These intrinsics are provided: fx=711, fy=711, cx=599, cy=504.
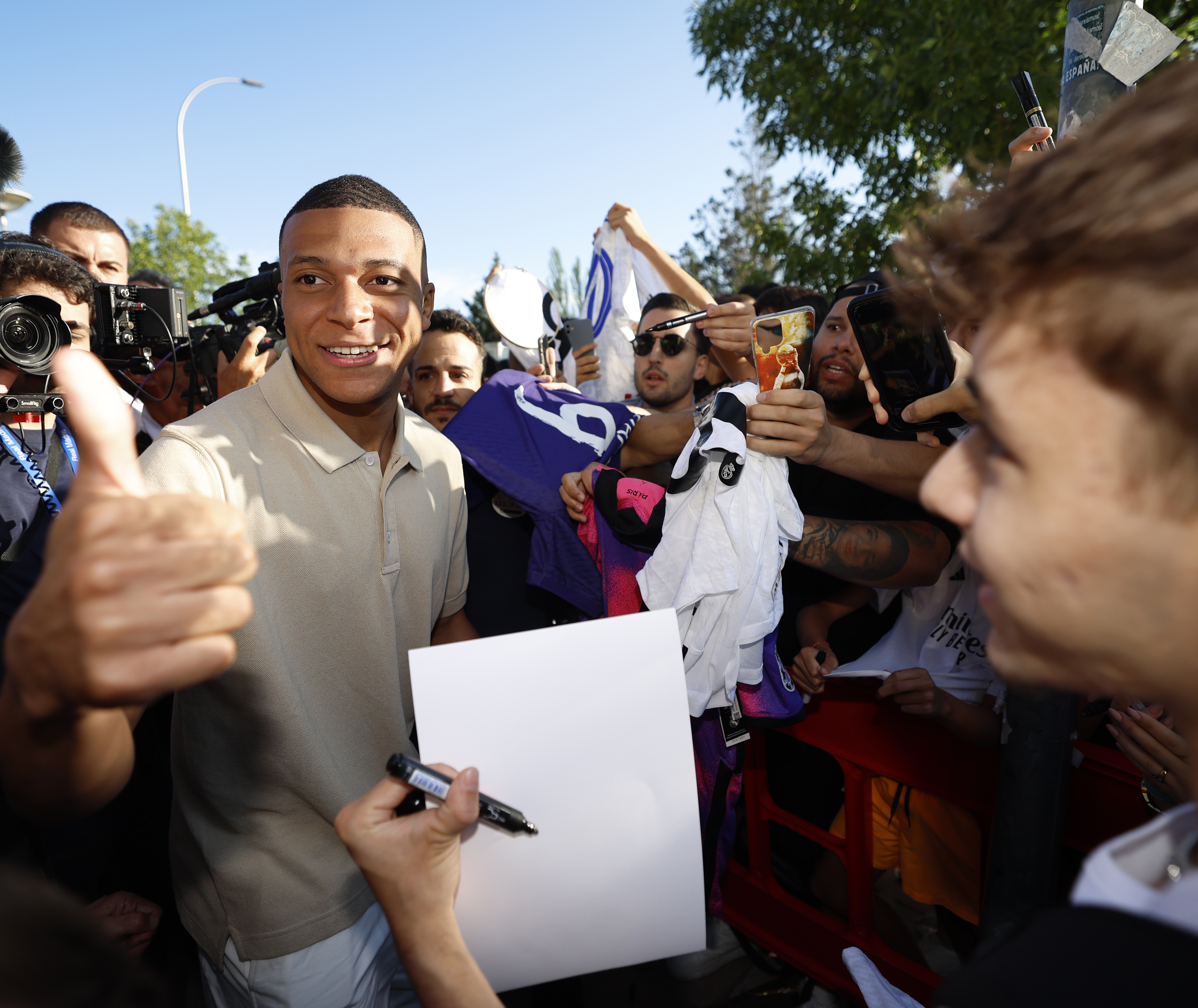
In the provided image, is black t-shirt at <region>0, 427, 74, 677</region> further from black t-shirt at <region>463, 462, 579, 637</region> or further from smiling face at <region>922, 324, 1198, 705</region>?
smiling face at <region>922, 324, 1198, 705</region>

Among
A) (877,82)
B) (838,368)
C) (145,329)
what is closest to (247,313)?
(145,329)

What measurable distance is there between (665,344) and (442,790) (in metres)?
3.15

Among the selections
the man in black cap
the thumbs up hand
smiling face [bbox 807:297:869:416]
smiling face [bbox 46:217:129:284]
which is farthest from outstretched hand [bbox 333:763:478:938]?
smiling face [bbox 46:217:129:284]

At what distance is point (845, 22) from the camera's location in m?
9.34

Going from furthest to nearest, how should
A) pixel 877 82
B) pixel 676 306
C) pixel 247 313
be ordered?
1. pixel 877 82
2. pixel 676 306
3. pixel 247 313

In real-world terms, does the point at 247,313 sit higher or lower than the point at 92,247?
lower

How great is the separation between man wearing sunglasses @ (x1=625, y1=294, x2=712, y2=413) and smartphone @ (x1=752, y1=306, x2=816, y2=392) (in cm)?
185

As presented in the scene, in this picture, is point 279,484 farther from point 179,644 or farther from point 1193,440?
point 1193,440

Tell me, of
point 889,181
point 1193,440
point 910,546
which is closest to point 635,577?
point 910,546

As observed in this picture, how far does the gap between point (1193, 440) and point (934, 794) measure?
5.94ft

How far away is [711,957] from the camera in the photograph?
292cm

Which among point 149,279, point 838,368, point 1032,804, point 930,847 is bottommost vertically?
point 930,847

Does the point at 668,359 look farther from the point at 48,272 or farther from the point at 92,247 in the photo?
the point at 92,247

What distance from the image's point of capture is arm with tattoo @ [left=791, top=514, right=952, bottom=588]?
2334 millimetres
